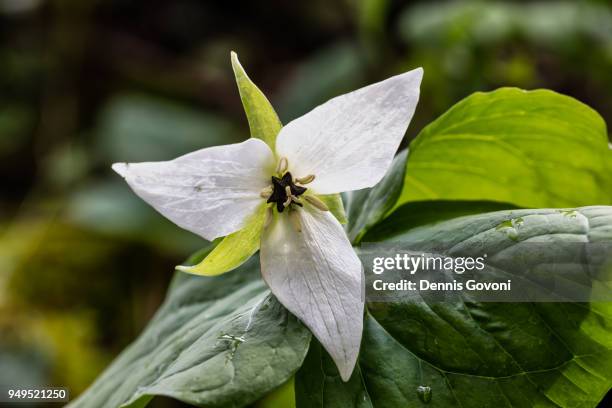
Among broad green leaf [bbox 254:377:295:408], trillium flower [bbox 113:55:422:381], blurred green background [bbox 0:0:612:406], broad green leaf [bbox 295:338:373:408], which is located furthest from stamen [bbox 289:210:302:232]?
blurred green background [bbox 0:0:612:406]

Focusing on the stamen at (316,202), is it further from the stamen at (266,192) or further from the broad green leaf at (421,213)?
the broad green leaf at (421,213)

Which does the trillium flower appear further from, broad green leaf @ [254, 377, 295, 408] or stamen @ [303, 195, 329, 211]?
broad green leaf @ [254, 377, 295, 408]

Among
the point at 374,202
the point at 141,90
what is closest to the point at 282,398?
the point at 374,202

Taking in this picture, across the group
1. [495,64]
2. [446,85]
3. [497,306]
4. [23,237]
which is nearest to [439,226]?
[497,306]

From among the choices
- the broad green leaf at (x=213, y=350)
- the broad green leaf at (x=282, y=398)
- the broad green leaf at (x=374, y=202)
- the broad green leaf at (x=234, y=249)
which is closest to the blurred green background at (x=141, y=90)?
the broad green leaf at (x=282, y=398)

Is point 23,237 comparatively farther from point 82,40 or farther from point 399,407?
point 399,407

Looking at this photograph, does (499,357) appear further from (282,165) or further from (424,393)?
(282,165)
